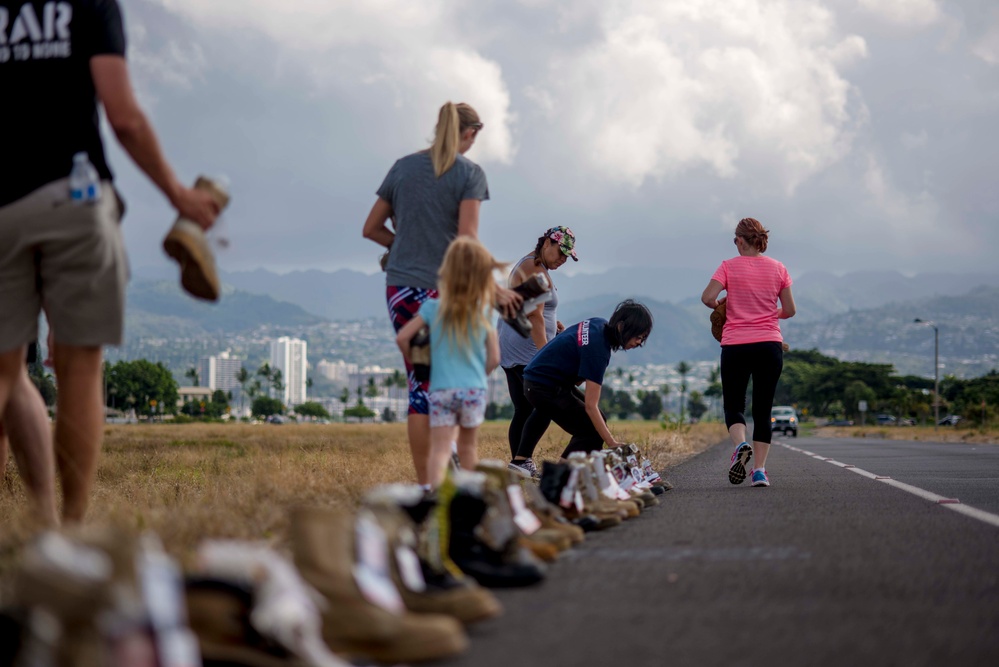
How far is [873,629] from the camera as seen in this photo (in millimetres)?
3279

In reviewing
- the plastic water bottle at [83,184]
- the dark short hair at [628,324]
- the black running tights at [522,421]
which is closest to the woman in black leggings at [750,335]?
the dark short hair at [628,324]

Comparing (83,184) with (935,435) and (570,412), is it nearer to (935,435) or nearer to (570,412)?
(570,412)

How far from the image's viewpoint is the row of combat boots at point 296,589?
7.53 feet

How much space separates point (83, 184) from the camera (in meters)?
4.11

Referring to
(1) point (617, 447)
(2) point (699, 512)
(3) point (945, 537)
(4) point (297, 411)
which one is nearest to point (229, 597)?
(3) point (945, 537)

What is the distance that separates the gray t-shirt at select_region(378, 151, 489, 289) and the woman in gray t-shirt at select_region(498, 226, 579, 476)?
2.15 m

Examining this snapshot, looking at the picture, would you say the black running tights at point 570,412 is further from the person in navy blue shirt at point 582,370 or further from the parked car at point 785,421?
the parked car at point 785,421

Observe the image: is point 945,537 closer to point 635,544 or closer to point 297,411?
point 635,544

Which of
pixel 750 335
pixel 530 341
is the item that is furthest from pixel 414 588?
pixel 750 335

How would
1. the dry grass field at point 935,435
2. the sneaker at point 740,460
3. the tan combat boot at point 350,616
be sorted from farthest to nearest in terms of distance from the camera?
the dry grass field at point 935,435 < the sneaker at point 740,460 < the tan combat boot at point 350,616

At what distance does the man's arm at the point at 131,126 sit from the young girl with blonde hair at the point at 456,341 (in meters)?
1.54

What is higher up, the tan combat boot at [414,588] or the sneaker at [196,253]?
the sneaker at [196,253]

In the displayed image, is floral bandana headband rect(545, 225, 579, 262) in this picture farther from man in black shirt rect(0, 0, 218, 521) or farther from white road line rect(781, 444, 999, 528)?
man in black shirt rect(0, 0, 218, 521)

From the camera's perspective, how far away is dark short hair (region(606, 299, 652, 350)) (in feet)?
26.5
